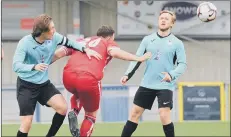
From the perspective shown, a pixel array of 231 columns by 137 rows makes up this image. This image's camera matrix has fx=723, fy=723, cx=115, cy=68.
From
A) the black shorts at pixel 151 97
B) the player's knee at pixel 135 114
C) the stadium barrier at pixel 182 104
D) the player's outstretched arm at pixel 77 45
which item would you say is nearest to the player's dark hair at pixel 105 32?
the player's outstretched arm at pixel 77 45

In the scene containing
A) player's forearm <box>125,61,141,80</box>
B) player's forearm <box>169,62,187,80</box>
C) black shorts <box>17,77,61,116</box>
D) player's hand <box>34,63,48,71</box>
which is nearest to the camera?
player's hand <box>34,63,48,71</box>

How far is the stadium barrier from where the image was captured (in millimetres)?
19094

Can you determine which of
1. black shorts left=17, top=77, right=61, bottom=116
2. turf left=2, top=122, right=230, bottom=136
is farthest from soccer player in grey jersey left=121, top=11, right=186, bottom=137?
turf left=2, top=122, right=230, bottom=136

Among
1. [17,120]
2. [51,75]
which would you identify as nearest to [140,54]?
[17,120]

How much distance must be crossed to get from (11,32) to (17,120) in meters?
3.56

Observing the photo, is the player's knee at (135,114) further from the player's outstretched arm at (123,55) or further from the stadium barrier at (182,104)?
the stadium barrier at (182,104)

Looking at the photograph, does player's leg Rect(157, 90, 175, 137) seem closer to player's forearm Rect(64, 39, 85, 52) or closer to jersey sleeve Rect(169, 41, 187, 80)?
jersey sleeve Rect(169, 41, 187, 80)

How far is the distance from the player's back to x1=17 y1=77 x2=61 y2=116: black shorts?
14.9 inches

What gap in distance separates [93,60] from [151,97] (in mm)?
1347

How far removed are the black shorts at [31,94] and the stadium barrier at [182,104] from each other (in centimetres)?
1049

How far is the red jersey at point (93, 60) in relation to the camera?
8.16 meters

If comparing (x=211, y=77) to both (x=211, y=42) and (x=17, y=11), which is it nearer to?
(x=211, y=42)

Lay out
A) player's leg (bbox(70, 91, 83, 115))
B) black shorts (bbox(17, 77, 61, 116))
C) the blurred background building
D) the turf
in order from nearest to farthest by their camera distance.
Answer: black shorts (bbox(17, 77, 61, 116)) → player's leg (bbox(70, 91, 83, 115)) → the turf → the blurred background building

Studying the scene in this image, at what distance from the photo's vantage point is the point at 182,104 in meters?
19.4
